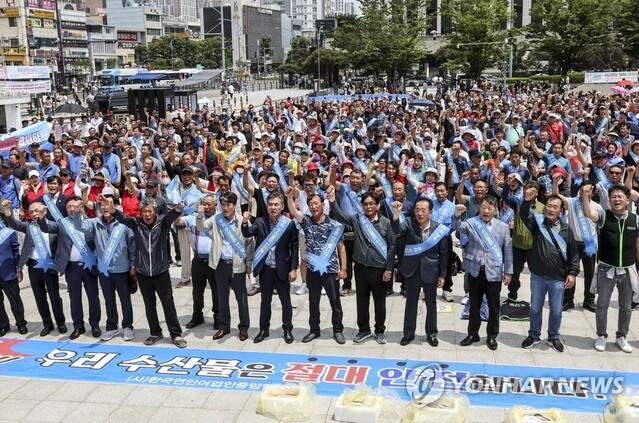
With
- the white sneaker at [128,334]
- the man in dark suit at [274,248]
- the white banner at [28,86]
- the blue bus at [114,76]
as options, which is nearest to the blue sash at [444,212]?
the man in dark suit at [274,248]

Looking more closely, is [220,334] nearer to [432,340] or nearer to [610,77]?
[432,340]

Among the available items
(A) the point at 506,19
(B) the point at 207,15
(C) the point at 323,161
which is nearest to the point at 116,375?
(C) the point at 323,161

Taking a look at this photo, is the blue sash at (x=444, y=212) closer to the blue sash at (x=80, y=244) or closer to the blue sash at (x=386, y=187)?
the blue sash at (x=386, y=187)

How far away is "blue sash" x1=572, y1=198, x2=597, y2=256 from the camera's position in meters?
7.41

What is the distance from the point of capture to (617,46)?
51469 millimetres

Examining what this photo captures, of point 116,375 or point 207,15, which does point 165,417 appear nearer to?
point 116,375

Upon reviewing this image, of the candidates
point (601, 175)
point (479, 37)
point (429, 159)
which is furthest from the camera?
point (479, 37)

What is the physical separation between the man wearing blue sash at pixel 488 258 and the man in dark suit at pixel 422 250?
28 cm

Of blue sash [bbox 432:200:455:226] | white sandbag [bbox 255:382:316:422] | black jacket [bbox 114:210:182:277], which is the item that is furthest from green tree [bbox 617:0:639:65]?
white sandbag [bbox 255:382:316:422]

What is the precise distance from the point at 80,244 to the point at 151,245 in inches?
33.7

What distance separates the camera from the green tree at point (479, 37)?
48094 millimetres

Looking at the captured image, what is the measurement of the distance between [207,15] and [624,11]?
10645 cm

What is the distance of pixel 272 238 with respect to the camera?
6961 mm

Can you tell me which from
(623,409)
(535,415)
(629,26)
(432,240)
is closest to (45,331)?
(432,240)
